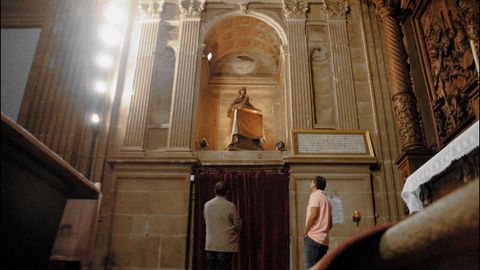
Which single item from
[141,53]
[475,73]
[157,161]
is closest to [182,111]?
[157,161]

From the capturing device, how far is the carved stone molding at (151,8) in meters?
8.91

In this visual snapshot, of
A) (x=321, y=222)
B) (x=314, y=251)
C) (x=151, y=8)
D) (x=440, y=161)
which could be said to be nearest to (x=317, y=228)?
(x=321, y=222)

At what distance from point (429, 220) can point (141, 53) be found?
8469 mm

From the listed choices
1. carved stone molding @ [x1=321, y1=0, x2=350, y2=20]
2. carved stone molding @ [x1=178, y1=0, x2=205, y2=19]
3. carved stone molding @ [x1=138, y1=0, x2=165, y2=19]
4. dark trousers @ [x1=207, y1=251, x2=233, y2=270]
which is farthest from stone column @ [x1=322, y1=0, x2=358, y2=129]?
dark trousers @ [x1=207, y1=251, x2=233, y2=270]

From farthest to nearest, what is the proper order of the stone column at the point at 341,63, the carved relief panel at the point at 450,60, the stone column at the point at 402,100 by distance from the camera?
the stone column at the point at 341,63 → the stone column at the point at 402,100 → the carved relief panel at the point at 450,60

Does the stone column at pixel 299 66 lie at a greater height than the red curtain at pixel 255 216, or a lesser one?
greater

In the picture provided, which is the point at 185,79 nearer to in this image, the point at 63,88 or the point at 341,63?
the point at 63,88

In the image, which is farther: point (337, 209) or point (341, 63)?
point (341, 63)

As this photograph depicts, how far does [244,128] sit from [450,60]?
13.9 feet

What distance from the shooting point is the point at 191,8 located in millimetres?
8953

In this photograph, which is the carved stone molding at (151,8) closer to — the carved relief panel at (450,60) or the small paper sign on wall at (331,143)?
the small paper sign on wall at (331,143)

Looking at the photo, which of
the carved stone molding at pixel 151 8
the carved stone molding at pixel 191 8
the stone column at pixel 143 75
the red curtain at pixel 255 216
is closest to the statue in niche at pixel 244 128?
the red curtain at pixel 255 216

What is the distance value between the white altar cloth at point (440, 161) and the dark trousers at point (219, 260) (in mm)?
2823

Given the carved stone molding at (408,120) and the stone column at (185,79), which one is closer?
the carved stone molding at (408,120)
